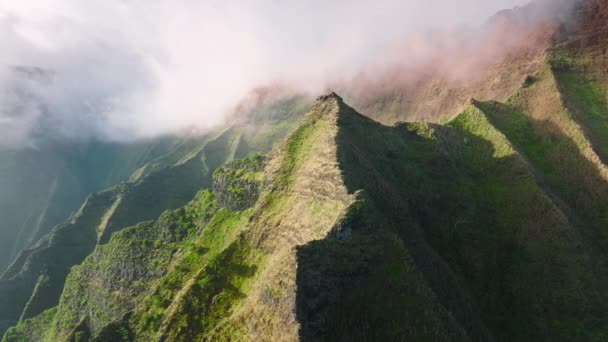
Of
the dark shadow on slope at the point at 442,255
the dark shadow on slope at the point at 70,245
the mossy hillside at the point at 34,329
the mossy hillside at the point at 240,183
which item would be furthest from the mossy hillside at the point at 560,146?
the dark shadow on slope at the point at 70,245

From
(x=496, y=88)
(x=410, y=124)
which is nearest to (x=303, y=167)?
(x=410, y=124)

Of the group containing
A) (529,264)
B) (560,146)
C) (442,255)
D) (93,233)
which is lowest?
(529,264)

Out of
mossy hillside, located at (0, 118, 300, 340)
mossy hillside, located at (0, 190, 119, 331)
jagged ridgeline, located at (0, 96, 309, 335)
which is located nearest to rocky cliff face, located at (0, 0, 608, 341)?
mossy hillside, located at (0, 190, 119, 331)

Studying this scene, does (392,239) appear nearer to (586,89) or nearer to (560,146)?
(560,146)

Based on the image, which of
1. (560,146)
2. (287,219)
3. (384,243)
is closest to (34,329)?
(287,219)

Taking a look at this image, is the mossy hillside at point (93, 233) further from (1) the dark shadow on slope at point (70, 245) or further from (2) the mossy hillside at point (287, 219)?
(2) the mossy hillside at point (287, 219)

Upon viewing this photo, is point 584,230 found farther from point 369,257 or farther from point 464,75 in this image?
point 464,75
